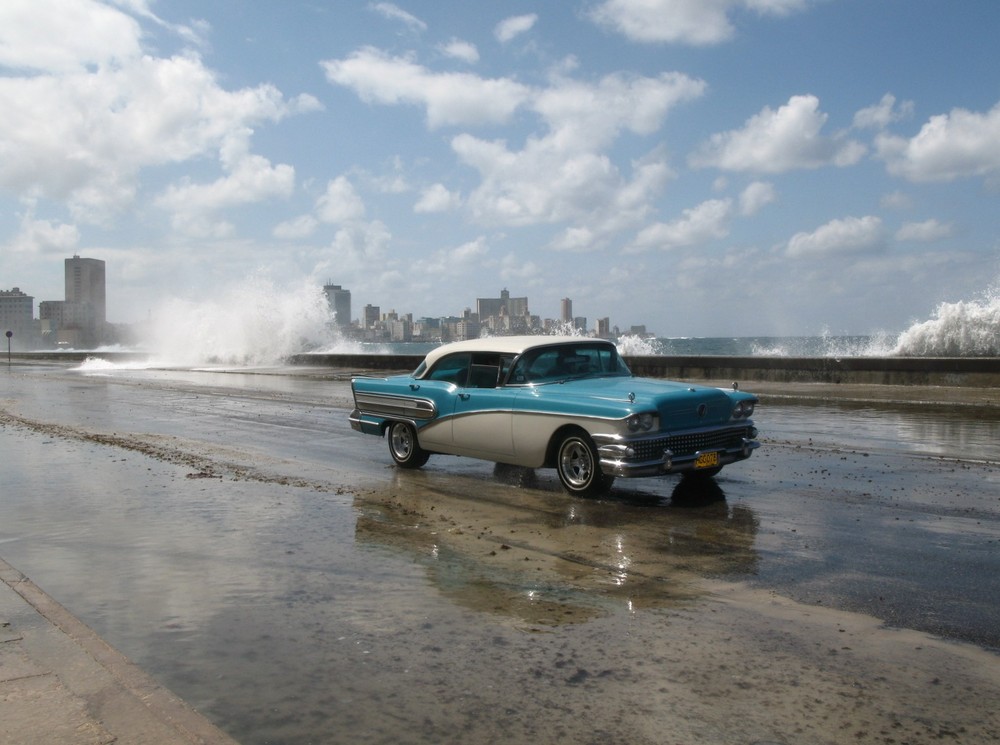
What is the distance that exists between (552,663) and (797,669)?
1.13 m

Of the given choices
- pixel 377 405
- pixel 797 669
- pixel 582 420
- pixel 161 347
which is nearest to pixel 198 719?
pixel 797 669

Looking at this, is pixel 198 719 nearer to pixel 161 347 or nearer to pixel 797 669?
pixel 797 669

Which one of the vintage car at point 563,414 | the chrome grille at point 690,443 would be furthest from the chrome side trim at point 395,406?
the chrome grille at point 690,443

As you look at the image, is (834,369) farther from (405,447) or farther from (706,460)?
(706,460)

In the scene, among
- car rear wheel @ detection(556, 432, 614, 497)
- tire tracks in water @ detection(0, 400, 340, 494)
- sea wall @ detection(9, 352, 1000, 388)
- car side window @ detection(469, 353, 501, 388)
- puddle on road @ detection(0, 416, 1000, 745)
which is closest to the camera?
puddle on road @ detection(0, 416, 1000, 745)

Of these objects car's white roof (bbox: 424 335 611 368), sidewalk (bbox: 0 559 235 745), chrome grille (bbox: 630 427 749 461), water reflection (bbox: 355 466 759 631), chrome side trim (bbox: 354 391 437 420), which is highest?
car's white roof (bbox: 424 335 611 368)

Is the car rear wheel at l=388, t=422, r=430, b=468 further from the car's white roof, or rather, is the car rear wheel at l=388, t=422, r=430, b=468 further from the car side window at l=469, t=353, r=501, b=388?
the car side window at l=469, t=353, r=501, b=388

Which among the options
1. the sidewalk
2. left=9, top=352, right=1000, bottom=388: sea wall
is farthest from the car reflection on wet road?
left=9, top=352, right=1000, bottom=388: sea wall

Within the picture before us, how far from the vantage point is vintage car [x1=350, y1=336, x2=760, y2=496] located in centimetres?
827

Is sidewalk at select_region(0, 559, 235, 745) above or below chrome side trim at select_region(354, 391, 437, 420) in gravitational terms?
below

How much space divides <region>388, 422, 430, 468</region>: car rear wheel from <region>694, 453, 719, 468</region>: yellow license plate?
11.2ft

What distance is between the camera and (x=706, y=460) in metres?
8.61

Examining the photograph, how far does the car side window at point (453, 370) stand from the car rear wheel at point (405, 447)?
2.30 ft

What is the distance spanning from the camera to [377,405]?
36.3 feet
